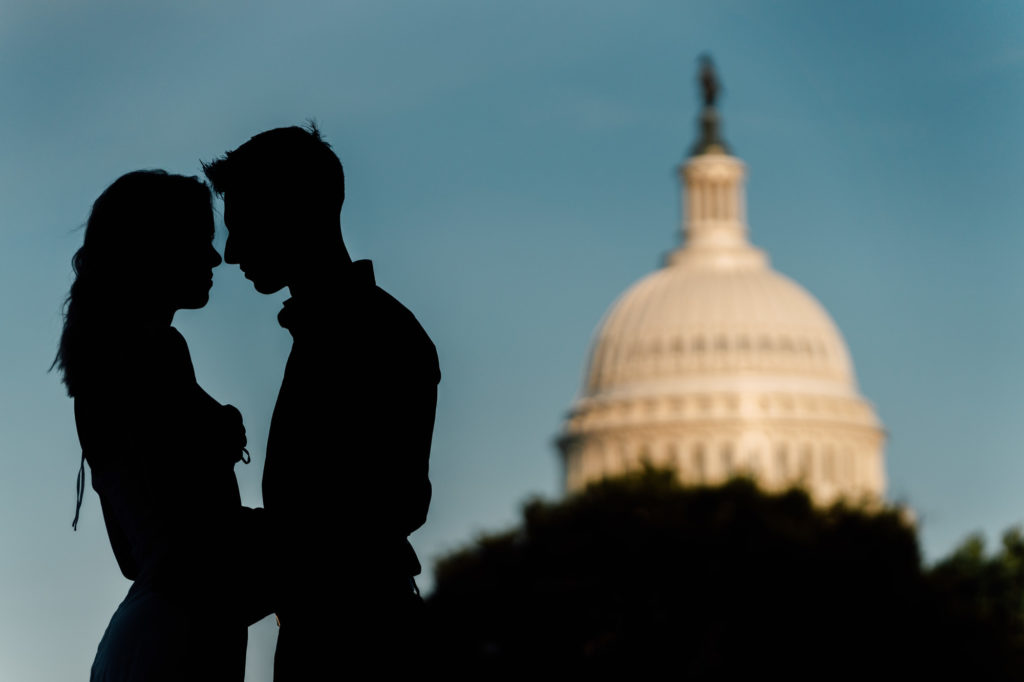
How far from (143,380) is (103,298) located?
43 centimetres

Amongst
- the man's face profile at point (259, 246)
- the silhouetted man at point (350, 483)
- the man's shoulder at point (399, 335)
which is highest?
the man's face profile at point (259, 246)

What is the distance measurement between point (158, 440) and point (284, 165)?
858mm

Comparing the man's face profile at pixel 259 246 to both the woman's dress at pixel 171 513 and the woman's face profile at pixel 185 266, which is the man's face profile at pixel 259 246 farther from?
the woman's face profile at pixel 185 266

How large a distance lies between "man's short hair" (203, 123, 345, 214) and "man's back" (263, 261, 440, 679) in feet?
1.51

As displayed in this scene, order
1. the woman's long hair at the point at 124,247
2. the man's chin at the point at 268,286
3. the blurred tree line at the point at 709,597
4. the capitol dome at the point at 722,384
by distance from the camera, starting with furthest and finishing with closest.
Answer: the capitol dome at the point at 722,384 < the blurred tree line at the point at 709,597 < the woman's long hair at the point at 124,247 < the man's chin at the point at 268,286

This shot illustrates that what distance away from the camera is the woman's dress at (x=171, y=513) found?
765 centimetres

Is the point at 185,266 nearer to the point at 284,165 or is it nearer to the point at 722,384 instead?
the point at 284,165

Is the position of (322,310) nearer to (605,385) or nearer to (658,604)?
(658,604)

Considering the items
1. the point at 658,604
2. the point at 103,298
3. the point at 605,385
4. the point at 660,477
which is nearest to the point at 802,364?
the point at 605,385

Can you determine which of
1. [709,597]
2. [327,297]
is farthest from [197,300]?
[709,597]

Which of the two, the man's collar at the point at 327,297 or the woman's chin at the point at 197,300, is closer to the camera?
the man's collar at the point at 327,297

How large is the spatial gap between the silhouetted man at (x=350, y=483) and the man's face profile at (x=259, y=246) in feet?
0.60

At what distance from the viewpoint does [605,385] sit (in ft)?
589

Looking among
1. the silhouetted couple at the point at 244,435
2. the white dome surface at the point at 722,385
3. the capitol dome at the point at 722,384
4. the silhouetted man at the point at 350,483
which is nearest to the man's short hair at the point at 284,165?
the silhouetted couple at the point at 244,435
